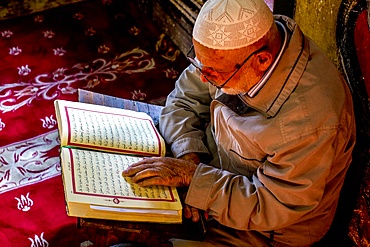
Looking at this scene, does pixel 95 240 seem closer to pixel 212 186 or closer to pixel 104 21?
pixel 212 186

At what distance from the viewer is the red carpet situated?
2039mm

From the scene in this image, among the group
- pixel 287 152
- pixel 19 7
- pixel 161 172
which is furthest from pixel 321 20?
pixel 19 7

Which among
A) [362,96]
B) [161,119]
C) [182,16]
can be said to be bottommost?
[182,16]

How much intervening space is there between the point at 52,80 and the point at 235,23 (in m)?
1.57

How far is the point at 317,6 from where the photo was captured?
1713 mm

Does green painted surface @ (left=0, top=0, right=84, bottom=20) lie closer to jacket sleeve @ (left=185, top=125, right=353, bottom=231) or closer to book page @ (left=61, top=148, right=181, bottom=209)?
book page @ (left=61, top=148, right=181, bottom=209)

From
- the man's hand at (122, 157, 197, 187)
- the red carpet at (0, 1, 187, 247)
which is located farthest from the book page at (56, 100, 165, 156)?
the red carpet at (0, 1, 187, 247)

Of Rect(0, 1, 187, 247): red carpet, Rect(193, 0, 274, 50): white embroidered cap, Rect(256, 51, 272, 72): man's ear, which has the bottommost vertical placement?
Rect(0, 1, 187, 247): red carpet

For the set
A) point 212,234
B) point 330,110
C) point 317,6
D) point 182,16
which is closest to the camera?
point 330,110

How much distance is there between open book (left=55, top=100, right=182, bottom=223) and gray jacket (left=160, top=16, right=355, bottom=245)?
122mm

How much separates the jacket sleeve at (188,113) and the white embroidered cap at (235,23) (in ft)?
1.20

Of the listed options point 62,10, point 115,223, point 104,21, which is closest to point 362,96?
point 115,223

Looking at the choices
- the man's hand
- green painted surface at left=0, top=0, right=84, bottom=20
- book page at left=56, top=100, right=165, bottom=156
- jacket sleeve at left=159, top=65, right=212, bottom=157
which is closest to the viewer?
the man's hand

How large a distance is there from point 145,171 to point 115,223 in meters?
0.17
